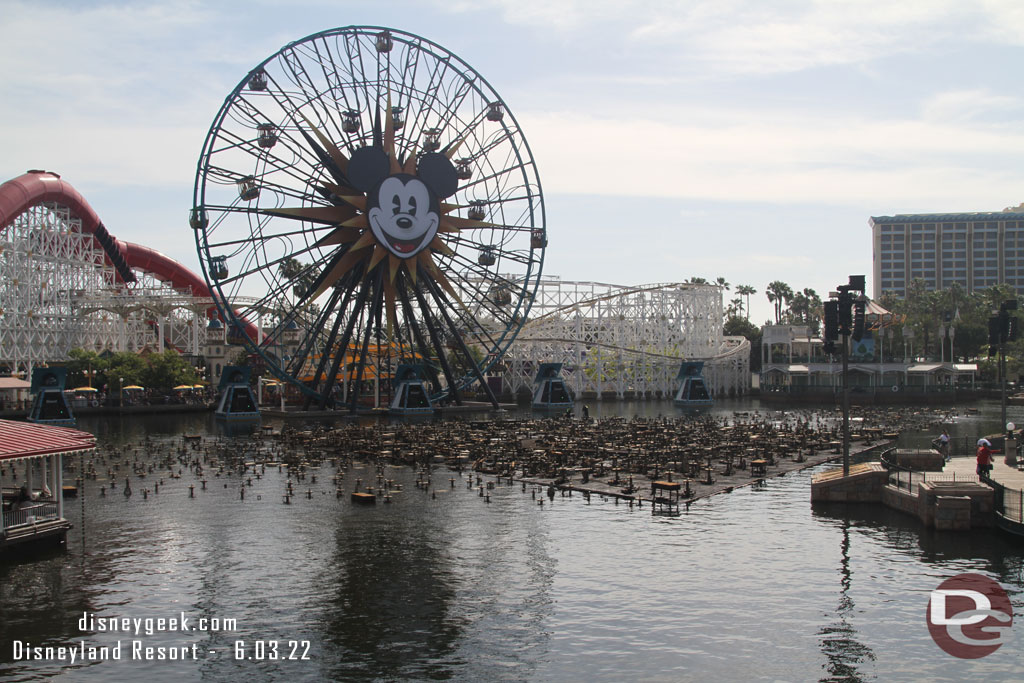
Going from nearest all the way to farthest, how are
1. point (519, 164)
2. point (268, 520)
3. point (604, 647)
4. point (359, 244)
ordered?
1. point (604, 647)
2. point (268, 520)
3. point (359, 244)
4. point (519, 164)

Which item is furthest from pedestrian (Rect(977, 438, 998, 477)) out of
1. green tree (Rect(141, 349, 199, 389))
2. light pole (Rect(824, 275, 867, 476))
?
green tree (Rect(141, 349, 199, 389))

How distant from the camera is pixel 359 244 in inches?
3393

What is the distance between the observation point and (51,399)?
88250 millimetres

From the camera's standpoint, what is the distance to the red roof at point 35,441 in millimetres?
31469

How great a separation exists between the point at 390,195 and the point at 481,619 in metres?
64.7

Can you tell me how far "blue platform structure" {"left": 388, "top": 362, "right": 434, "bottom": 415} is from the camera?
9812cm

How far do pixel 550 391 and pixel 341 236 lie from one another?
37.8 metres

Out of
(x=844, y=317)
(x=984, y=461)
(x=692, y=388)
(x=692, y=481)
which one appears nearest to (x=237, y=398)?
(x=692, y=388)

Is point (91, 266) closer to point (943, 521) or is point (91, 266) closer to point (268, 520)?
point (268, 520)

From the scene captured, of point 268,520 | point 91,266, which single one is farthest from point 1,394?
point 268,520

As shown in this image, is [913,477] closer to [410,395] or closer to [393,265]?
[393,265]

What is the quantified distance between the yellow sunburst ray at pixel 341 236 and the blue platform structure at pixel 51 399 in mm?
26443

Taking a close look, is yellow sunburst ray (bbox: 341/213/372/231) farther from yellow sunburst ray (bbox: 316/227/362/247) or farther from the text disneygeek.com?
the text disneygeek.com

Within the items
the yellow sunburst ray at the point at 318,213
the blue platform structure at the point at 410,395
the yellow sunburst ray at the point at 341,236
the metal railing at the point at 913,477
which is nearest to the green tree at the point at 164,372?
the blue platform structure at the point at 410,395
